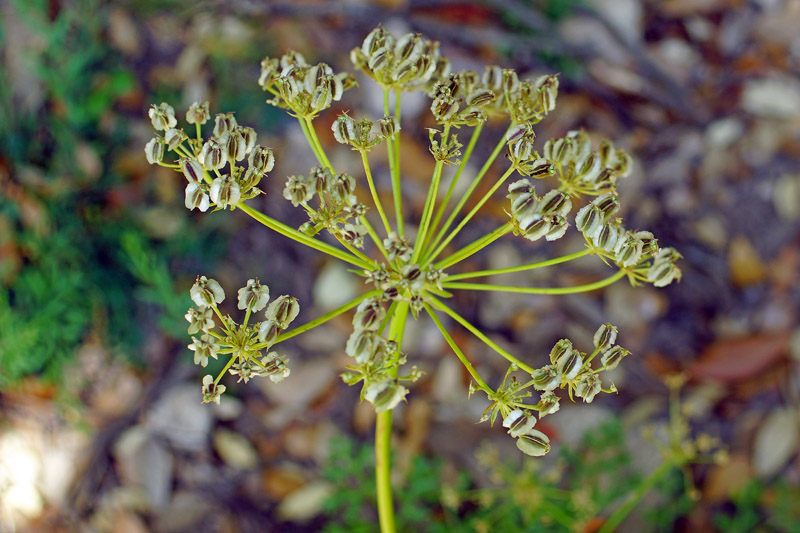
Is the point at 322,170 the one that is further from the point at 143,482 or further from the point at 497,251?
the point at 143,482

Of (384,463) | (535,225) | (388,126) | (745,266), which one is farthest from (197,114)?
(745,266)

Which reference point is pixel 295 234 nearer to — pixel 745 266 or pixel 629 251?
pixel 629 251

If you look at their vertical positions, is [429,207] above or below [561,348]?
above

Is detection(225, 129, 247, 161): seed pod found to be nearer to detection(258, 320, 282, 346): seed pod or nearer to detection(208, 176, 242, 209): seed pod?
detection(208, 176, 242, 209): seed pod

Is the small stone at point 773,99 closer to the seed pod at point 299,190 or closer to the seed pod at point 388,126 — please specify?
the seed pod at point 388,126

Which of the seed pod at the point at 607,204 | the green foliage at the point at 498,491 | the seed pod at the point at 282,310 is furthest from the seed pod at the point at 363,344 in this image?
the green foliage at the point at 498,491

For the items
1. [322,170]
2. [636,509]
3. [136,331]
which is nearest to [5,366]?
[136,331]
